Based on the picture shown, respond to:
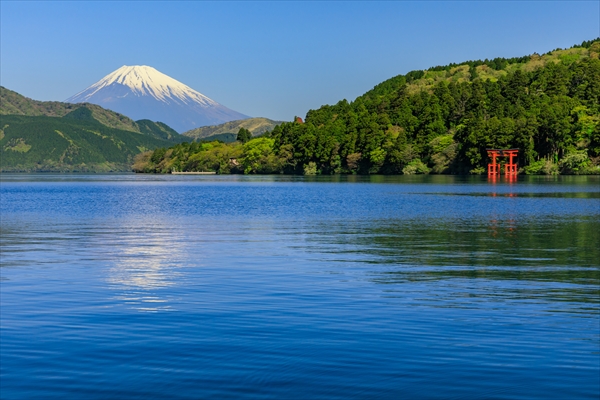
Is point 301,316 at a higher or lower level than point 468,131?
lower

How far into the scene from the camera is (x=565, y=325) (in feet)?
47.1

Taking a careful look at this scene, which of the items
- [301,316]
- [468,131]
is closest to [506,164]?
[468,131]

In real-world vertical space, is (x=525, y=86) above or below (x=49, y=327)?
above

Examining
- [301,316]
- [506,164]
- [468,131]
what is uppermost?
[468,131]

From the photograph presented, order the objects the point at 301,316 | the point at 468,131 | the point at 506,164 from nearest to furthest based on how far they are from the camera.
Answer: the point at 301,316 → the point at 506,164 → the point at 468,131

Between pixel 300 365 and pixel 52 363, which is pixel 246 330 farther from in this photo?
pixel 52 363

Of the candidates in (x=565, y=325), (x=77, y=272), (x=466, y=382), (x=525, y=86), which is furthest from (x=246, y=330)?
(x=525, y=86)

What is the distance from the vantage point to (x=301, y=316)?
1530 cm

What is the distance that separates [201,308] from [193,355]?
4094 millimetres

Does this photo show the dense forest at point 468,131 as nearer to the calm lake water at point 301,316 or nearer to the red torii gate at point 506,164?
the red torii gate at point 506,164

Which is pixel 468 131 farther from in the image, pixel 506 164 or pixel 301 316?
pixel 301 316

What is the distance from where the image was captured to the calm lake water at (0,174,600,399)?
1096 centimetres

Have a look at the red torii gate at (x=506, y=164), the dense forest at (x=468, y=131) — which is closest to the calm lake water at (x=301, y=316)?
the red torii gate at (x=506, y=164)

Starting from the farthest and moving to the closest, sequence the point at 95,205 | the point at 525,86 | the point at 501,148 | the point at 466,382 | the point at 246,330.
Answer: the point at 525,86, the point at 501,148, the point at 95,205, the point at 246,330, the point at 466,382
